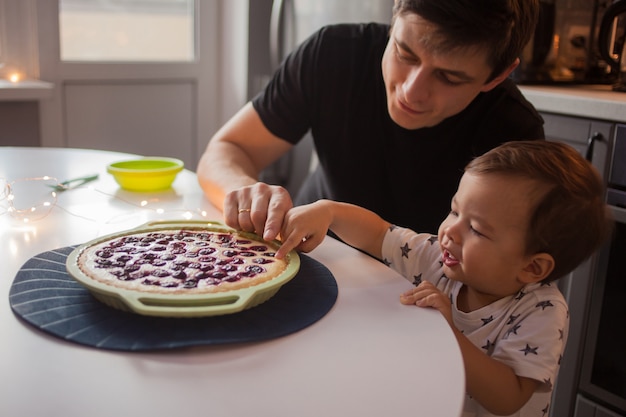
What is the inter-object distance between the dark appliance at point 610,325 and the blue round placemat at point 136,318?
1.08 metres

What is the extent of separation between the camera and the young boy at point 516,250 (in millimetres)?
905

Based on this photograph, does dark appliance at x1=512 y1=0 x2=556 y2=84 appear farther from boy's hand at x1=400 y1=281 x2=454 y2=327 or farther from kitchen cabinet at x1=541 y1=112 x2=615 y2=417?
boy's hand at x1=400 y1=281 x2=454 y2=327

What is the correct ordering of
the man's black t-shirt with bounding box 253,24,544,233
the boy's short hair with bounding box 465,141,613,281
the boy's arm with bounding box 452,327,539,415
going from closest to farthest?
1. the boy's arm with bounding box 452,327,539,415
2. the boy's short hair with bounding box 465,141,613,281
3. the man's black t-shirt with bounding box 253,24,544,233

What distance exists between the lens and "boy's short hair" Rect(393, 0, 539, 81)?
3.70 feet

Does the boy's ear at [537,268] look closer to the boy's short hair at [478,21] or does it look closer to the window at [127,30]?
the boy's short hair at [478,21]

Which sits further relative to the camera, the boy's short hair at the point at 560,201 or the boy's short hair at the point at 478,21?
the boy's short hair at the point at 478,21

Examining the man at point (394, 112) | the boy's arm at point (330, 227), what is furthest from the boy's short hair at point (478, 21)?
the boy's arm at point (330, 227)

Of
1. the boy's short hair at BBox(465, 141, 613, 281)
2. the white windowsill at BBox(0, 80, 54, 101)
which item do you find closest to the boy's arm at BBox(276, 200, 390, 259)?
the boy's short hair at BBox(465, 141, 613, 281)

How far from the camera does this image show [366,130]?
1559mm

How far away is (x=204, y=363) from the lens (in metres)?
0.71

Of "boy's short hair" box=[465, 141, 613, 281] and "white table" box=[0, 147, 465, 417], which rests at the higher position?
"boy's short hair" box=[465, 141, 613, 281]

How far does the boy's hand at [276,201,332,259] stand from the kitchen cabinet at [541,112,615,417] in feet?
3.13

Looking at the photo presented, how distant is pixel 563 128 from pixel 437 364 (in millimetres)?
1264

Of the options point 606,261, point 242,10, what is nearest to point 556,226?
point 606,261
